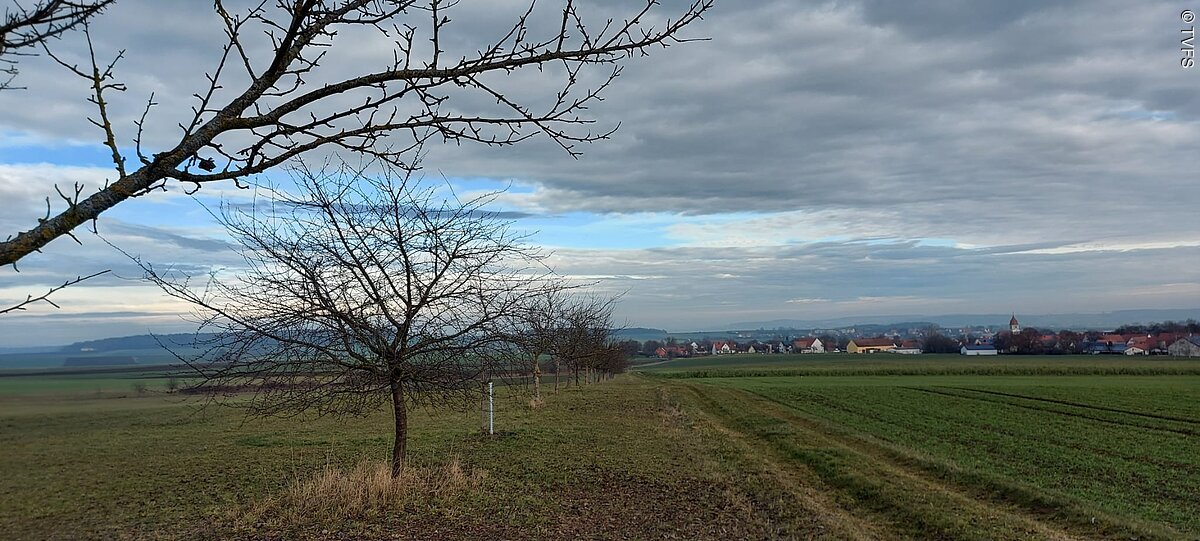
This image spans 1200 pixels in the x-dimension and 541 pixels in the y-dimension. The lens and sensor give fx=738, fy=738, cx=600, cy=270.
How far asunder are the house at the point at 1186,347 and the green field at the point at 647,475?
97.5 m

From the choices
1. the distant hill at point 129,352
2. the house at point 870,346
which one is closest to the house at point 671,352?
the house at point 870,346

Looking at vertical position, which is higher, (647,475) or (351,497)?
(351,497)

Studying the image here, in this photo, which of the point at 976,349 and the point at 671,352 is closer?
the point at 976,349

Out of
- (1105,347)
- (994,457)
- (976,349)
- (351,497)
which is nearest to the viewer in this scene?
(351,497)

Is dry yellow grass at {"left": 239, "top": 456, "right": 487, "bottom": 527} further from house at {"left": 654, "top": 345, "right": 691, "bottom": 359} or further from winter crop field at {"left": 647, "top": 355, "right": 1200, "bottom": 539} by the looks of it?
Answer: house at {"left": 654, "top": 345, "right": 691, "bottom": 359}

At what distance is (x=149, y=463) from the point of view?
1623cm

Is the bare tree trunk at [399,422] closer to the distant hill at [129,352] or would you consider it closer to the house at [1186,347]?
the distant hill at [129,352]

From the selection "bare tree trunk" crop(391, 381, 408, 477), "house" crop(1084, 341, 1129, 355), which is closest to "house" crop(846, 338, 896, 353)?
"house" crop(1084, 341, 1129, 355)

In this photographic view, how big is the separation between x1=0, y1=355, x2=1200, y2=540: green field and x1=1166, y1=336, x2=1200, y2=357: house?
97.5 meters

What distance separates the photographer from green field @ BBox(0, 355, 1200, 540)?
8828 millimetres

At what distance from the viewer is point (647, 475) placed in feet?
39.4

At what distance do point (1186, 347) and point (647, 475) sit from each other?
12920 centimetres

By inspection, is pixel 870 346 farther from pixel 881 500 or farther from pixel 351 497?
pixel 351 497

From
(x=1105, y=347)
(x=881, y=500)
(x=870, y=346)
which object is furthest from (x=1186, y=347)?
(x=881, y=500)
